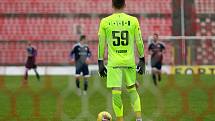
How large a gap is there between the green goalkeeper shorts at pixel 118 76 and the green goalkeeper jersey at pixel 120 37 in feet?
0.20

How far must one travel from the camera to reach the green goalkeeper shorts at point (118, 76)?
6.50 m

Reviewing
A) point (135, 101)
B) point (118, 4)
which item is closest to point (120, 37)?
point (118, 4)

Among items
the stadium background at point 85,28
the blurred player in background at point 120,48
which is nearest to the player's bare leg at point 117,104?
the blurred player in background at point 120,48

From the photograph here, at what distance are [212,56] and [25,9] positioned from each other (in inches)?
360

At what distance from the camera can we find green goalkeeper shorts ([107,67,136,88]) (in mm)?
6500

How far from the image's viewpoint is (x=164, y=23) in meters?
26.2

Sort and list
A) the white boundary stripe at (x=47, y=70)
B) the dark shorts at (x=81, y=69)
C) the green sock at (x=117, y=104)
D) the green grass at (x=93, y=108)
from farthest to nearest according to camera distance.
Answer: the white boundary stripe at (x=47, y=70) < the dark shorts at (x=81, y=69) < the green grass at (x=93, y=108) < the green sock at (x=117, y=104)

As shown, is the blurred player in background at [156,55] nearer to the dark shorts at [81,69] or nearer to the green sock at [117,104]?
the dark shorts at [81,69]

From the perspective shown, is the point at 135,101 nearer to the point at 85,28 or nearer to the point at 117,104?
the point at 117,104

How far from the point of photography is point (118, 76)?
650cm

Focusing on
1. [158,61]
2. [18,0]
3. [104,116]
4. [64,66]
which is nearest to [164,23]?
[64,66]

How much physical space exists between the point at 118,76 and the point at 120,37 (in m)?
0.47

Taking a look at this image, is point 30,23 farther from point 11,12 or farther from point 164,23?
point 164,23

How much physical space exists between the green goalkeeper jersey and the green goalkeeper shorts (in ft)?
0.20
